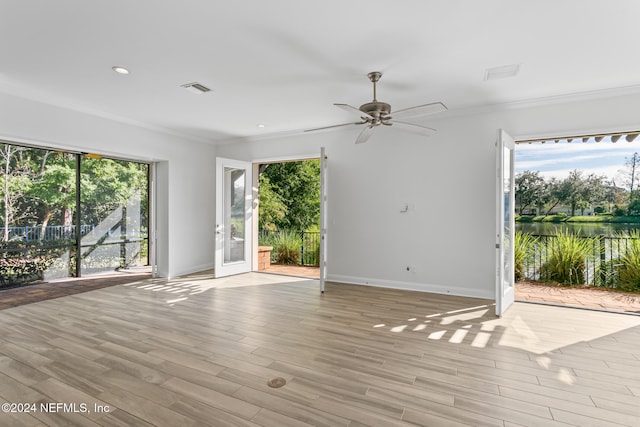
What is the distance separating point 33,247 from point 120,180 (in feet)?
6.17

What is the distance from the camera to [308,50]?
2.96m

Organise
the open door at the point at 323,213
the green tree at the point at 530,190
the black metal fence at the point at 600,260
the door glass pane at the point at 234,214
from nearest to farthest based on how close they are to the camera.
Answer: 1. the open door at the point at 323,213
2. the black metal fence at the point at 600,260
3. the door glass pane at the point at 234,214
4. the green tree at the point at 530,190

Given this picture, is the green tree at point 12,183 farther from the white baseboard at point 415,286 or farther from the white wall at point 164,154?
the white baseboard at point 415,286

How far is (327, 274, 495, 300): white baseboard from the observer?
15.3 ft

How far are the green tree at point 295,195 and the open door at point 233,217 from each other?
3.60m

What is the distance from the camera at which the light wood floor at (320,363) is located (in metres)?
2.04

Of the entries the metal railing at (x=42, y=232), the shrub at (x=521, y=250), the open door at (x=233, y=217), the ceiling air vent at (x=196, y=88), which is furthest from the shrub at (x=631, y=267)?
the metal railing at (x=42, y=232)

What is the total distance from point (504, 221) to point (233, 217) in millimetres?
4703

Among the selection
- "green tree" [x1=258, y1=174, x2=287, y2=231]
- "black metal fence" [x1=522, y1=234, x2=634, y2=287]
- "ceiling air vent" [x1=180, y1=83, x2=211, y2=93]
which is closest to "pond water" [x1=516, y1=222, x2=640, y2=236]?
"black metal fence" [x1=522, y1=234, x2=634, y2=287]

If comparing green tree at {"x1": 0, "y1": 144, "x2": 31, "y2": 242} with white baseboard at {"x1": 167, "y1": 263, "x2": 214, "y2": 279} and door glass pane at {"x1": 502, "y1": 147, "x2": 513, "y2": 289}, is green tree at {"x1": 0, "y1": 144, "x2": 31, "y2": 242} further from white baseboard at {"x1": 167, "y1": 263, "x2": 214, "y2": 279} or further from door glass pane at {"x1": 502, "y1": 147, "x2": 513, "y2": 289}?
door glass pane at {"x1": 502, "y1": 147, "x2": 513, "y2": 289}

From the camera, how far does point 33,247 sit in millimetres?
5426

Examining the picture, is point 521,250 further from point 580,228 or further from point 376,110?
point 376,110

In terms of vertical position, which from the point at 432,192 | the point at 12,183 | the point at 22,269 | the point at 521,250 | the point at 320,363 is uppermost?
the point at 12,183

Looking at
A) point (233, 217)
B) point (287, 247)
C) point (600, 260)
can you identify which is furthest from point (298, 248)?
point (600, 260)
